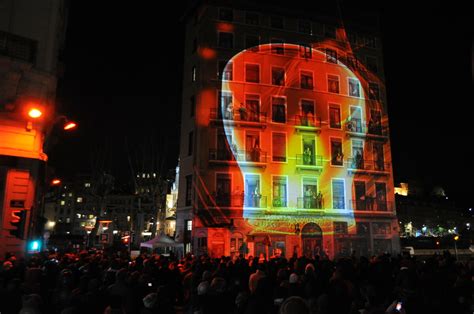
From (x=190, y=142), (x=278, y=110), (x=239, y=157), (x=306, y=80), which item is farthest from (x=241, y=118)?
(x=306, y=80)

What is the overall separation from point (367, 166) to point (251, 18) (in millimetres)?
16525

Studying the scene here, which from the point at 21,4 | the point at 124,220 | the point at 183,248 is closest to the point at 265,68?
the point at 183,248

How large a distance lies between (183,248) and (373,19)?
91.5 ft

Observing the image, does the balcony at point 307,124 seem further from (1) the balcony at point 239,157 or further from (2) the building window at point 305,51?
(2) the building window at point 305,51

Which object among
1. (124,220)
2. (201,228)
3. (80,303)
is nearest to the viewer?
(80,303)

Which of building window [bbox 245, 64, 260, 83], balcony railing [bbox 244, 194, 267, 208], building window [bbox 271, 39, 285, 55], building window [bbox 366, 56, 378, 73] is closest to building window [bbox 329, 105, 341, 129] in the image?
building window [bbox 366, 56, 378, 73]

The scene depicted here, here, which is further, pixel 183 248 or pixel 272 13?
pixel 272 13

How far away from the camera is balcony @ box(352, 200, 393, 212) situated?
34.5 metres

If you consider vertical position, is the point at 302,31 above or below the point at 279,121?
above

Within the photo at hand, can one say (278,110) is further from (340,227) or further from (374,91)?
(340,227)

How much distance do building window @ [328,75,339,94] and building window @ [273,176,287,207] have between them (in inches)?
388

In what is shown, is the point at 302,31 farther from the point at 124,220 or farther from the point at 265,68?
the point at 124,220

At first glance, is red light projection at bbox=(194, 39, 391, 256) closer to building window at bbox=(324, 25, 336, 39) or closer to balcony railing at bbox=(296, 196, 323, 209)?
balcony railing at bbox=(296, 196, 323, 209)

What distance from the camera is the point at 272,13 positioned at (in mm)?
35062
